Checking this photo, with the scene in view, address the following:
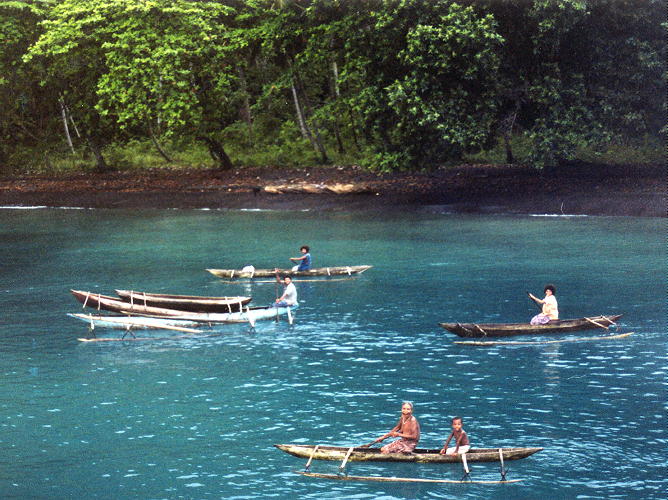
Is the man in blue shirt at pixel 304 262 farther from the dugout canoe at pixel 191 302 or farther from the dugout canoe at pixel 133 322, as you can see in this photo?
the dugout canoe at pixel 133 322

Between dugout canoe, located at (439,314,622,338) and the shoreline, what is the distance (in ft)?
93.8

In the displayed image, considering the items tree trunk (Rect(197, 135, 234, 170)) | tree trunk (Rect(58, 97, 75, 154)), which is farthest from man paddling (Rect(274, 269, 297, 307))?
tree trunk (Rect(58, 97, 75, 154))

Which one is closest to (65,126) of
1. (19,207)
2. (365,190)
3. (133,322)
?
(19,207)

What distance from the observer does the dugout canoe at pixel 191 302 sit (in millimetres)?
34594

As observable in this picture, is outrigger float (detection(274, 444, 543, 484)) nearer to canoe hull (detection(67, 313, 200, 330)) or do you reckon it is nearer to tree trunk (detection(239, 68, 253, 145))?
canoe hull (detection(67, 313, 200, 330))

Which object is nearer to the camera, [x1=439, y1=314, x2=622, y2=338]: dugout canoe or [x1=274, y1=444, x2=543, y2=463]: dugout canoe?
[x1=274, y1=444, x2=543, y2=463]: dugout canoe

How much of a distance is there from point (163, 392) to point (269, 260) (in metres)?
22.0

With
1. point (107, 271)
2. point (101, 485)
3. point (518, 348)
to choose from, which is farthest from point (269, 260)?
point (101, 485)

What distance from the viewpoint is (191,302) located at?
3459cm

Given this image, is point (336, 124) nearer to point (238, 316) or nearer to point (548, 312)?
point (238, 316)

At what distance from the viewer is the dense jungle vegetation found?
60344 millimetres

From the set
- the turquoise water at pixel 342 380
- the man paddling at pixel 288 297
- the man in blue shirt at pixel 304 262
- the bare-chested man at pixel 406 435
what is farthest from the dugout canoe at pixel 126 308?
the bare-chested man at pixel 406 435

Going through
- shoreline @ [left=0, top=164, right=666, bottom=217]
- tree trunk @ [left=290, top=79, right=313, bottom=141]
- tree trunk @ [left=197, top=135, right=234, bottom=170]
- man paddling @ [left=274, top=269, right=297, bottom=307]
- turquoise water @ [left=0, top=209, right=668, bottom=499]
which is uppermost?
tree trunk @ [left=290, top=79, right=313, bottom=141]

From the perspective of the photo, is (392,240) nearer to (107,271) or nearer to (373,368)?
(107,271)
